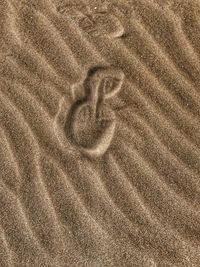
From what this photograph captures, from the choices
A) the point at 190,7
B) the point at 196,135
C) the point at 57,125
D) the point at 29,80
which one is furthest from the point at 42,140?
the point at 190,7

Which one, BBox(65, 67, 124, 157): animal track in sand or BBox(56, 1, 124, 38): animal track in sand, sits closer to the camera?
BBox(65, 67, 124, 157): animal track in sand

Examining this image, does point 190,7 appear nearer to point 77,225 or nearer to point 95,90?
point 95,90

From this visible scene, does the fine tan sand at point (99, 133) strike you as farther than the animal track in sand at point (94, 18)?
No

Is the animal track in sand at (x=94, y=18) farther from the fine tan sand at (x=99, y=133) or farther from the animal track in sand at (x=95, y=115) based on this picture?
the animal track in sand at (x=95, y=115)

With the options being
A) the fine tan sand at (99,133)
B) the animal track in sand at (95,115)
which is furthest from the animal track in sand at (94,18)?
the animal track in sand at (95,115)

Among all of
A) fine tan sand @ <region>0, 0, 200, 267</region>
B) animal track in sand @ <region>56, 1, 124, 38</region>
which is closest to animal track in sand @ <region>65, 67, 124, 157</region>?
fine tan sand @ <region>0, 0, 200, 267</region>

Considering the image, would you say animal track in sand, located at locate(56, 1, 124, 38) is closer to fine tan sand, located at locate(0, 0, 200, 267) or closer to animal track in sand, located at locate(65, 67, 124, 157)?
fine tan sand, located at locate(0, 0, 200, 267)

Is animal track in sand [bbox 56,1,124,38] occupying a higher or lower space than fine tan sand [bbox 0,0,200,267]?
higher

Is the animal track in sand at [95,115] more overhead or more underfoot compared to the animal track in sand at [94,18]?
more underfoot
